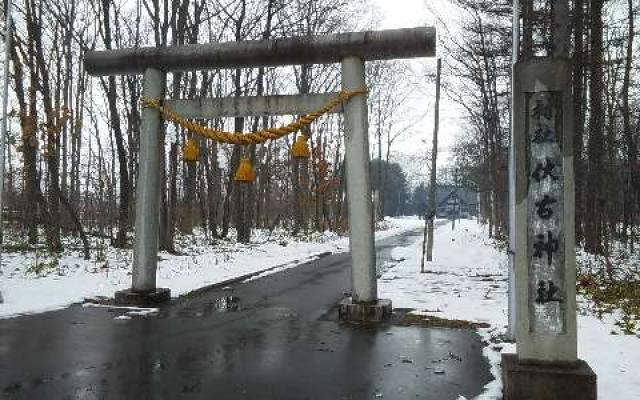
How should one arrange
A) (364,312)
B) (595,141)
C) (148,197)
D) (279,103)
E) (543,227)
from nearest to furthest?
1. (543,227)
2. (364,312)
3. (279,103)
4. (148,197)
5. (595,141)

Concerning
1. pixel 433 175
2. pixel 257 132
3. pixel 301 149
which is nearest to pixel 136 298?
pixel 257 132

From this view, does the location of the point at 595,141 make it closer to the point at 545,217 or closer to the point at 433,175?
the point at 433,175

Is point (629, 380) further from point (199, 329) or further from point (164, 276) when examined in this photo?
point (164, 276)

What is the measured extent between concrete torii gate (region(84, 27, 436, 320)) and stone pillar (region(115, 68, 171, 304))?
18mm

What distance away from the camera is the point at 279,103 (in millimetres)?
9047

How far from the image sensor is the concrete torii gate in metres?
8.55

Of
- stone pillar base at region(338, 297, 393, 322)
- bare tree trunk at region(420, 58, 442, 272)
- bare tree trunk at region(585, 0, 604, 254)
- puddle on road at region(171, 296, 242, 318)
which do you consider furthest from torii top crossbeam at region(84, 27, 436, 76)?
bare tree trunk at region(585, 0, 604, 254)

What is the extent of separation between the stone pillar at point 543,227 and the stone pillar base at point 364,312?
3369 millimetres

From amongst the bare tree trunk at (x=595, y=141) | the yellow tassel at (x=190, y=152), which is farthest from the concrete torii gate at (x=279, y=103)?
the bare tree trunk at (x=595, y=141)

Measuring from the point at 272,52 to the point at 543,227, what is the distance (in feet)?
18.3

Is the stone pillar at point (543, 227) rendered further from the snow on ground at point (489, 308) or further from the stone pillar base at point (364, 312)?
the stone pillar base at point (364, 312)

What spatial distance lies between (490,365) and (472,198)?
9410 cm

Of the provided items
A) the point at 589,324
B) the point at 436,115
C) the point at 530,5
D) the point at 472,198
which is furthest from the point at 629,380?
the point at 472,198

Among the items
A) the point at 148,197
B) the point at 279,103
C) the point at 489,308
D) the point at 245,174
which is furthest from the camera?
the point at 245,174
